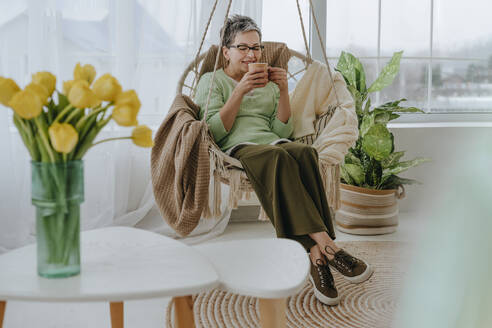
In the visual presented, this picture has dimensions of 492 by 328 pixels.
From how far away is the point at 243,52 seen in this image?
7.52ft

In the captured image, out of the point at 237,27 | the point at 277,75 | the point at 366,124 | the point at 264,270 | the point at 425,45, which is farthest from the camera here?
the point at 425,45

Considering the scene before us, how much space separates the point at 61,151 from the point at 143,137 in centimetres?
17

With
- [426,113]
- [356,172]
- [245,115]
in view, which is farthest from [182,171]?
[426,113]

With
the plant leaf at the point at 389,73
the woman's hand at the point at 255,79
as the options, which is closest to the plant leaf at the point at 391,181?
the plant leaf at the point at 389,73

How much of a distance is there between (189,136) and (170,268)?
3.34ft

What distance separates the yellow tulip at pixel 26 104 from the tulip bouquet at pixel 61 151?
0.04 ft

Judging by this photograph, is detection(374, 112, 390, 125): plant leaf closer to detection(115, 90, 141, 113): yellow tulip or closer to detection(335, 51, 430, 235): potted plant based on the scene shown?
detection(335, 51, 430, 235): potted plant

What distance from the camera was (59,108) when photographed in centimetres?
94

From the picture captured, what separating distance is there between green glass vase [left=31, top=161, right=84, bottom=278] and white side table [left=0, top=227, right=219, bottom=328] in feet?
0.09

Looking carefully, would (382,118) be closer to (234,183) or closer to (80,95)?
(234,183)

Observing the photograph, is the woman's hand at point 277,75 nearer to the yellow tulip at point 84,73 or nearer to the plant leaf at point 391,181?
the plant leaf at point 391,181

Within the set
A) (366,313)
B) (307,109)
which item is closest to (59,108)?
(366,313)

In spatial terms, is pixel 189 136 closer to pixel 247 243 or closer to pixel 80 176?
pixel 247 243

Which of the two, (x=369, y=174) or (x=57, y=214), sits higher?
(x=57, y=214)
